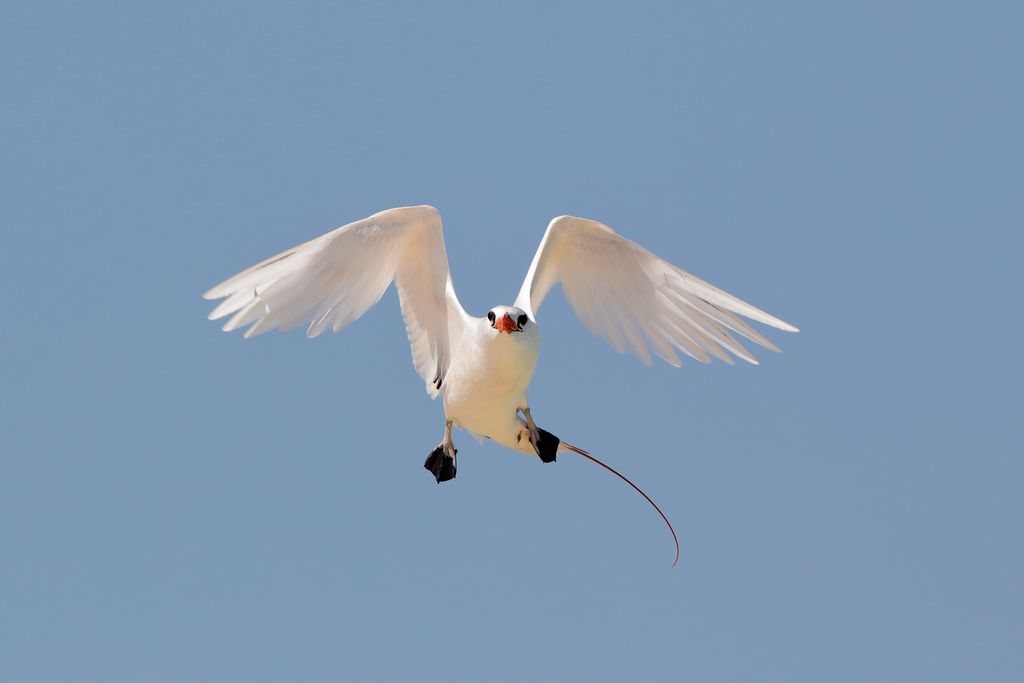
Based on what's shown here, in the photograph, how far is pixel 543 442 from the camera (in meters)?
18.3

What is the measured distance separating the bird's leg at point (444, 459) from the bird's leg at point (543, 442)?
3.97 ft

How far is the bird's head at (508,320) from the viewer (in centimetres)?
1672

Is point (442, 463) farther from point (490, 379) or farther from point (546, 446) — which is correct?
point (490, 379)

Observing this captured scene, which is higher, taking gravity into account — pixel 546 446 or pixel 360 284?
pixel 360 284

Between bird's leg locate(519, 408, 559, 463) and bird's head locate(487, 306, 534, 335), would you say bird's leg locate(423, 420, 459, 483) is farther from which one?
bird's head locate(487, 306, 534, 335)

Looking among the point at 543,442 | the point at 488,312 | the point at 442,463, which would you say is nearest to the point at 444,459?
the point at 442,463

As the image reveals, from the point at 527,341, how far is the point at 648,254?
2.94 meters

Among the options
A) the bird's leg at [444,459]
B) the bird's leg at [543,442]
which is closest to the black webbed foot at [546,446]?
the bird's leg at [543,442]

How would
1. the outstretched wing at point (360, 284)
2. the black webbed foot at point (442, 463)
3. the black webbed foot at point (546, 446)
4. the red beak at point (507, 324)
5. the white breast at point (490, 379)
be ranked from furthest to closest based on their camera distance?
the black webbed foot at point (442, 463)
the black webbed foot at point (546, 446)
the outstretched wing at point (360, 284)
the white breast at point (490, 379)
the red beak at point (507, 324)

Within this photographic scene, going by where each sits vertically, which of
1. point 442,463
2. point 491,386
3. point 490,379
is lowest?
point 442,463

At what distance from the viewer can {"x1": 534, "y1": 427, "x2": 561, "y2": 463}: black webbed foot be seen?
18297 mm

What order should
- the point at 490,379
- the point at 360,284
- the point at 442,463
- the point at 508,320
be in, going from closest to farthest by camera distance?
the point at 508,320 < the point at 490,379 < the point at 360,284 < the point at 442,463

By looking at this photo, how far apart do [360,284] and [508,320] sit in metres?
2.51

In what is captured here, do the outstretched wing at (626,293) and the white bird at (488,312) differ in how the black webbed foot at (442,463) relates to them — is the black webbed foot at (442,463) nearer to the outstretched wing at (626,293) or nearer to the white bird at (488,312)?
the white bird at (488,312)
